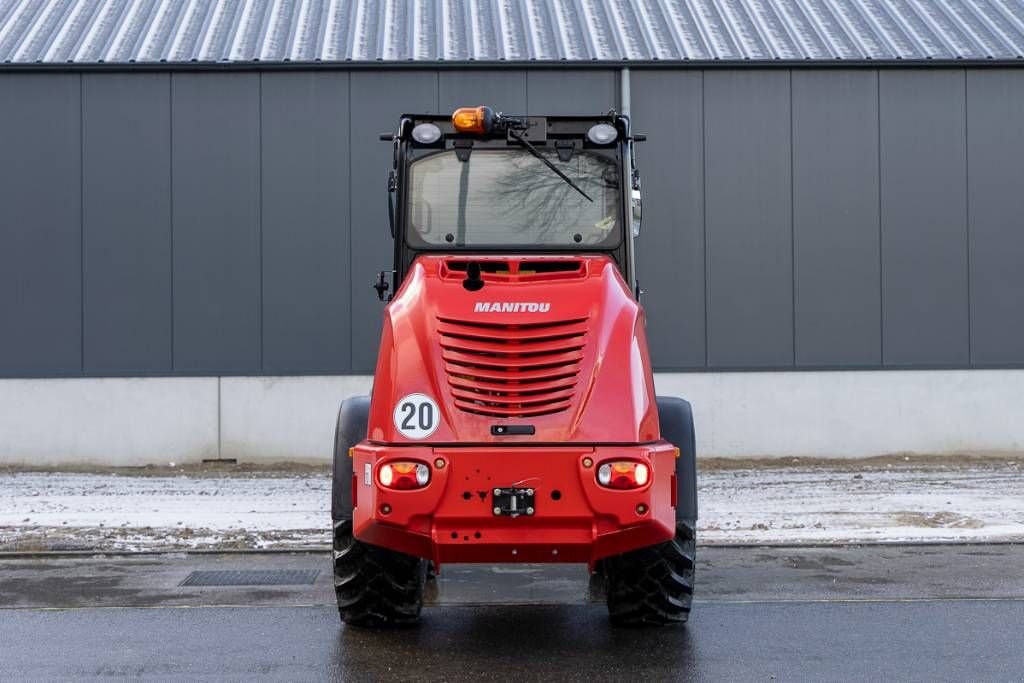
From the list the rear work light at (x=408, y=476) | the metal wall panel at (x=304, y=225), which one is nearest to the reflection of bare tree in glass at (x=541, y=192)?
the rear work light at (x=408, y=476)

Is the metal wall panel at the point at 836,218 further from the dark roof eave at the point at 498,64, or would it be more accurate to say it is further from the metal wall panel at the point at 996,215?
the metal wall panel at the point at 996,215

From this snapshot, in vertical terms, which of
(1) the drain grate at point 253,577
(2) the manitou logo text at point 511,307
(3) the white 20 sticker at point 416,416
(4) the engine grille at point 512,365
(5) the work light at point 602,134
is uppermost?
(5) the work light at point 602,134

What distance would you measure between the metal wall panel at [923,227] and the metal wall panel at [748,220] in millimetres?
1488

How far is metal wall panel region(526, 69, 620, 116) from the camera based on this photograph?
19.1 meters

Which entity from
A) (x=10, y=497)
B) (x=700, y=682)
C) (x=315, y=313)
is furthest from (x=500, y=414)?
(x=315, y=313)

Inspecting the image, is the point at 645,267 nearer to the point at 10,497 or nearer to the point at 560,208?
the point at 10,497

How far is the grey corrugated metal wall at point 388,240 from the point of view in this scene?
61.1 feet

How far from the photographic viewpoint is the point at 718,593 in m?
9.38

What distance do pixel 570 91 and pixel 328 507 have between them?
7.95m

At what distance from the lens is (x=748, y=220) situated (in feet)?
62.2

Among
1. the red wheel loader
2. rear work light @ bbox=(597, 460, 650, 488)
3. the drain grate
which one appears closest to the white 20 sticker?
the red wheel loader

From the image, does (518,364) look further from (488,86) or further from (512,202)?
(488,86)

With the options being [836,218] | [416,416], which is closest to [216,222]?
[836,218]

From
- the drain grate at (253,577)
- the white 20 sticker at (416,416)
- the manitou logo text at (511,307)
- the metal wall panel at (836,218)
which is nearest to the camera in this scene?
the white 20 sticker at (416,416)
